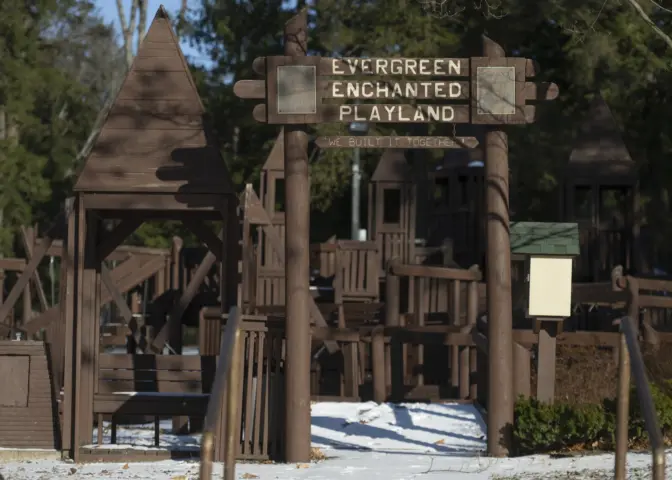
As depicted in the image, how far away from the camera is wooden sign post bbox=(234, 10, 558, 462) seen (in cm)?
1291

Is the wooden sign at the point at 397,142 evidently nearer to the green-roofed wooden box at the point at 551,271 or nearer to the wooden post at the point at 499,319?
the wooden post at the point at 499,319

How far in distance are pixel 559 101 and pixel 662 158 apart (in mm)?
2958

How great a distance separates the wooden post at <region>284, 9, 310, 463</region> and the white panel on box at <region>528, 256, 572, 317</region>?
85.4 inches

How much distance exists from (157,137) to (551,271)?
4.22m

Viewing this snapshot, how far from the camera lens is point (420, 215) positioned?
Result: 32.1 m

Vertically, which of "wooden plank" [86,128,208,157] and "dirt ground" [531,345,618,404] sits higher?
"wooden plank" [86,128,208,157]

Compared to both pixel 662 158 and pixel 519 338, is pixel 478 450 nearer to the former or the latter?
pixel 519 338

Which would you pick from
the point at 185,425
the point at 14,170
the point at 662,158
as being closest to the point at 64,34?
the point at 14,170

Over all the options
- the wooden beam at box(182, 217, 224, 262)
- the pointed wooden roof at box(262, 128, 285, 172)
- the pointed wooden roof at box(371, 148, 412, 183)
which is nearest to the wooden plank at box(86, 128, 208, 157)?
the wooden beam at box(182, 217, 224, 262)

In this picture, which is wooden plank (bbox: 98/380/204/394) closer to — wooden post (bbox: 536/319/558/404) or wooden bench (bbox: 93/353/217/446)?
wooden bench (bbox: 93/353/217/446)

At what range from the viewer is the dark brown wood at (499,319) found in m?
12.9

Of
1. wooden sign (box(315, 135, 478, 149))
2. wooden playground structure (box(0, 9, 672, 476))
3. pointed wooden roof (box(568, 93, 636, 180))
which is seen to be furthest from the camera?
pointed wooden roof (box(568, 93, 636, 180))

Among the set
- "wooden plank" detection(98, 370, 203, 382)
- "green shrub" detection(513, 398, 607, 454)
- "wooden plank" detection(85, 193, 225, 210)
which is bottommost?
"green shrub" detection(513, 398, 607, 454)

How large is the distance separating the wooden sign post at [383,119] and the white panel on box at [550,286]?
248 mm
